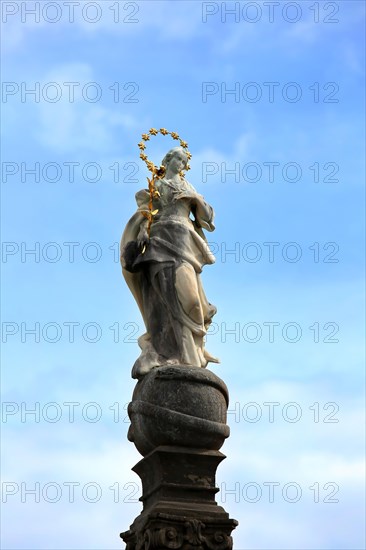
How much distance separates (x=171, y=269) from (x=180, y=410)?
2.29 metres

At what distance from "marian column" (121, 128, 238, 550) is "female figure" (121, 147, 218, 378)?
15 millimetres

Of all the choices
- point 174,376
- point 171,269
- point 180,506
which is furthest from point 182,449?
point 171,269

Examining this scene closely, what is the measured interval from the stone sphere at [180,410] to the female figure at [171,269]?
0.42 metres

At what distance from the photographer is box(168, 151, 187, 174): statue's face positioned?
60.3ft

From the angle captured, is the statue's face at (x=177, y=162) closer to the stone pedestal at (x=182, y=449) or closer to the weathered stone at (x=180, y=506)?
the stone pedestal at (x=182, y=449)

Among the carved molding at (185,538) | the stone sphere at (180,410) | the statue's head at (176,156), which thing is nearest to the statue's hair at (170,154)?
the statue's head at (176,156)

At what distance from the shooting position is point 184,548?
15.8 m

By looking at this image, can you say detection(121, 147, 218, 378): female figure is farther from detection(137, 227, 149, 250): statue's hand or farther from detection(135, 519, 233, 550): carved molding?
detection(135, 519, 233, 550): carved molding

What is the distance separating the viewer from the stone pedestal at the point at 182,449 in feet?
52.8

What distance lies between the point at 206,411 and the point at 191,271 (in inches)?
89.8

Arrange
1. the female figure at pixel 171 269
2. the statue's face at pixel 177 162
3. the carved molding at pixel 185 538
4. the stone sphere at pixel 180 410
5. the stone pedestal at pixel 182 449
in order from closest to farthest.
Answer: the carved molding at pixel 185 538 < the stone pedestal at pixel 182 449 < the stone sphere at pixel 180 410 < the female figure at pixel 171 269 < the statue's face at pixel 177 162

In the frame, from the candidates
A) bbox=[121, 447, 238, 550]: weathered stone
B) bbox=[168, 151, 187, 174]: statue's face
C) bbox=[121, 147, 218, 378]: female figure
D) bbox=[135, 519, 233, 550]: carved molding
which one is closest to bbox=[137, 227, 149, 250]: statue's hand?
bbox=[121, 147, 218, 378]: female figure

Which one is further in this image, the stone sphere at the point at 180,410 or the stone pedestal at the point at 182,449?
the stone sphere at the point at 180,410

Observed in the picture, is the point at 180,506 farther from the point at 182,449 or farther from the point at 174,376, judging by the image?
→ the point at 174,376
